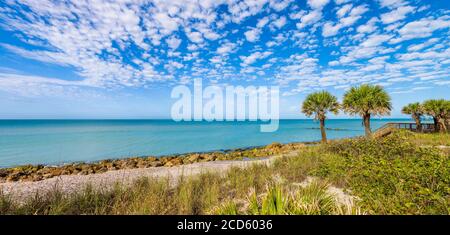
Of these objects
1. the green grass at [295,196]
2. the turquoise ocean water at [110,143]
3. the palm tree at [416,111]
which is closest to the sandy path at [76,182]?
the green grass at [295,196]

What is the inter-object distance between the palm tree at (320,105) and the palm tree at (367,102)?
1401mm

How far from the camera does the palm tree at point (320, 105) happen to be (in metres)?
22.5

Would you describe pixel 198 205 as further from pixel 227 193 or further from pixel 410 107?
pixel 410 107

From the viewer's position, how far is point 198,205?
5105mm

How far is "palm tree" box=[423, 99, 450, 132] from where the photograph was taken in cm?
2664

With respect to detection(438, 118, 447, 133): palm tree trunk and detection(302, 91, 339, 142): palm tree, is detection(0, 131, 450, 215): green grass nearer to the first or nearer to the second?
detection(302, 91, 339, 142): palm tree

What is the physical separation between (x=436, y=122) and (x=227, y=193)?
3649 cm

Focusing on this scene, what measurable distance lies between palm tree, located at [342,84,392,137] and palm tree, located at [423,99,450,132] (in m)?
14.0

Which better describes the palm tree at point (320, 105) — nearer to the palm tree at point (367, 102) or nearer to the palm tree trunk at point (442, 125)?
the palm tree at point (367, 102)

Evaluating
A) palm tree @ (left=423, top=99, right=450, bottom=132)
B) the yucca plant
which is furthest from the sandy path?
palm tree @ (left=423, top=99, right=450, bottom=132)

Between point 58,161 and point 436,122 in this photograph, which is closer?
point 58,161
